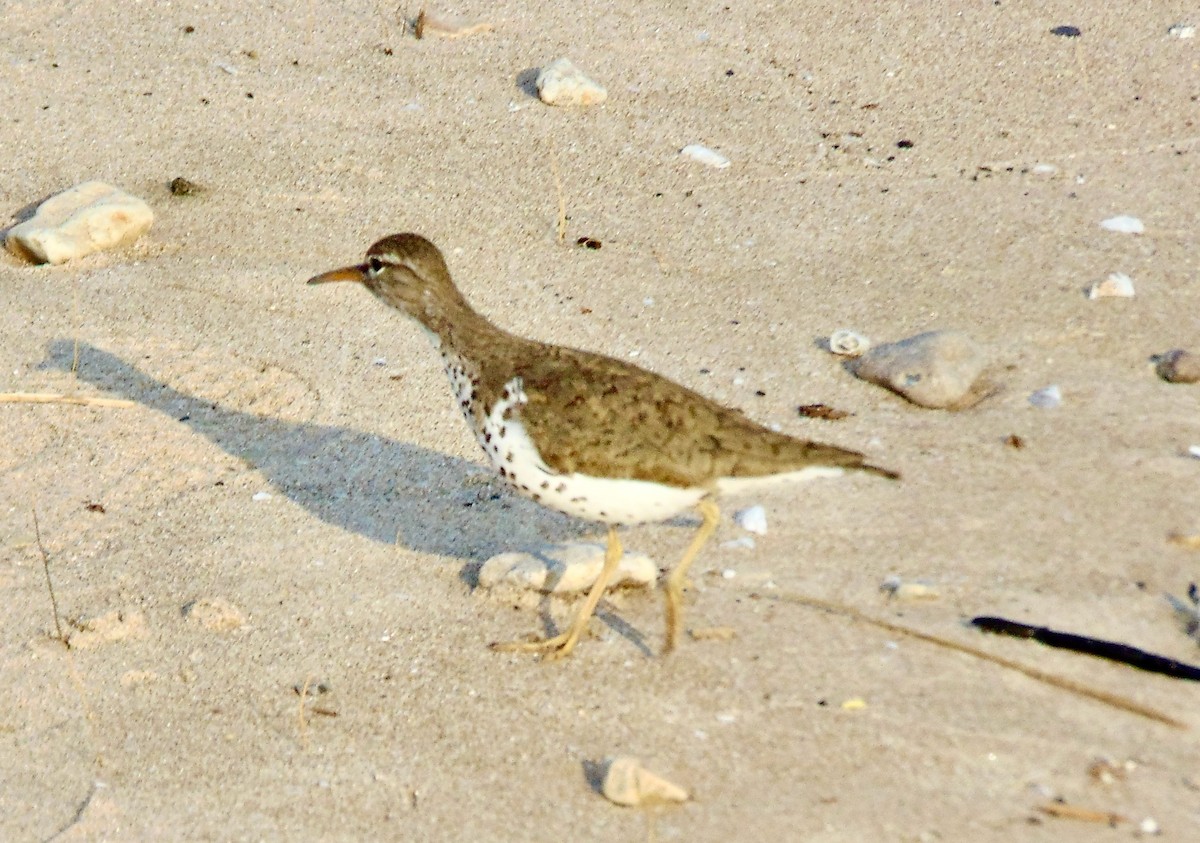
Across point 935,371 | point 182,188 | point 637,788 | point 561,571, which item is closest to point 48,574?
point 561,571

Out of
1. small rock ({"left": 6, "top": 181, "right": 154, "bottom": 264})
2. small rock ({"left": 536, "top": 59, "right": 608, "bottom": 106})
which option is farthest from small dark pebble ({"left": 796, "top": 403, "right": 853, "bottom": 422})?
small rock ({"left": 6, "top": 181, "right": 154, "bottom": 264})

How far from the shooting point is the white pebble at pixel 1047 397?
648 cm

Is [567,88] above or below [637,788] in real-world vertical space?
above

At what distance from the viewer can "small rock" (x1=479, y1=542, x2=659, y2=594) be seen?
5.61 m

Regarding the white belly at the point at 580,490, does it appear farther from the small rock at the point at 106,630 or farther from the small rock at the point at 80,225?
the small rock at the point at 80,225

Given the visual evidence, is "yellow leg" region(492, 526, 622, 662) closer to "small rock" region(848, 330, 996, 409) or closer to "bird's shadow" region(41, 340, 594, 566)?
"bird's shadow" region(41, 340, 594, 566)

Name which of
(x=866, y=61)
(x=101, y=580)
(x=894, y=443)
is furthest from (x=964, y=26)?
(x=101, y=580)

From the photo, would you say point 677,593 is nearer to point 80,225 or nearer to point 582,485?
point 582,485

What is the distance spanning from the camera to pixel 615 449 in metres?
5.15

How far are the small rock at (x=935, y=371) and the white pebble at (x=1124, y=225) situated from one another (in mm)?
1473

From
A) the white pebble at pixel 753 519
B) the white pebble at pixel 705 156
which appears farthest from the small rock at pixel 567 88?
the white pebble at pixel 753 519

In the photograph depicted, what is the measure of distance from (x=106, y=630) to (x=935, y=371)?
143 inches

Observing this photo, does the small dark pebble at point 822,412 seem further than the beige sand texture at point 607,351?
Yes

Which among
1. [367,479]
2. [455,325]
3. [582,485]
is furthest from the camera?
[367,479]
